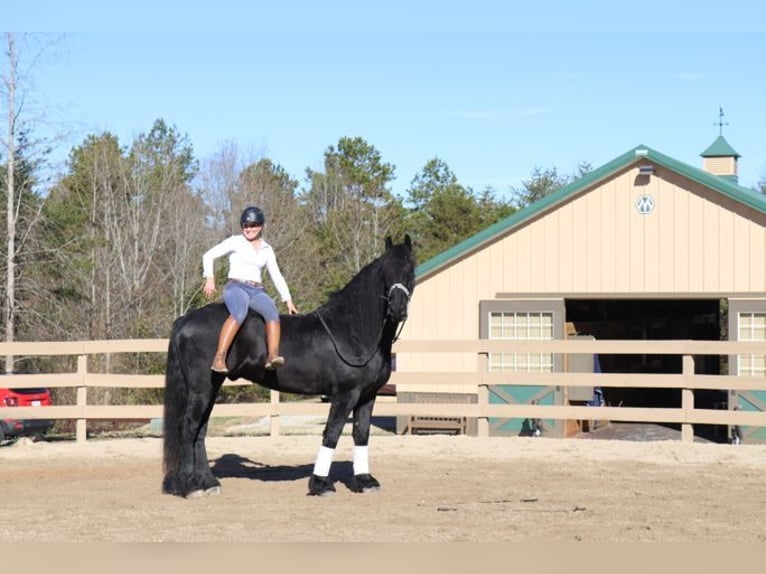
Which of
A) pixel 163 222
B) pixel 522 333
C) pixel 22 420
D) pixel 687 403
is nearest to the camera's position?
pixel 687 403

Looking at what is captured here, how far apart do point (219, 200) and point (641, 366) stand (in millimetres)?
22624

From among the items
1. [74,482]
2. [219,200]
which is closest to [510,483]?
[74,482]

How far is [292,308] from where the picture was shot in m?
9.19

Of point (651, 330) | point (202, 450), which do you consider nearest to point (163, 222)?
point (651, 330)

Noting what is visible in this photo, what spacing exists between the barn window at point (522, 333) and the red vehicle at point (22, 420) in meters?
7.40

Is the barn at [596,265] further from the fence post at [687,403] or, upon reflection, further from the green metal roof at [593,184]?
the fence post at [687,403]

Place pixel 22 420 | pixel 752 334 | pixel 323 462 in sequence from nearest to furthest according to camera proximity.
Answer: pixel 323 462 → pixel 22 420 → pixel 752 334

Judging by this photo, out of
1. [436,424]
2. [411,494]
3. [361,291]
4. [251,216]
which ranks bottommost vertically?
[436,424]

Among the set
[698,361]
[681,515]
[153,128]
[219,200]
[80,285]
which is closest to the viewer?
[681,515]

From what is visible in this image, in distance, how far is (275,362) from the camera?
8.73 meters

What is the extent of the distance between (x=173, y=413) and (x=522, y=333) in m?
9.84

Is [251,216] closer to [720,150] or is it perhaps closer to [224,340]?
[224,340]

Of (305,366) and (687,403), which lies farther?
(687,403)

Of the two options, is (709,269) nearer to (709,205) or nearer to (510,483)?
(709,205)
